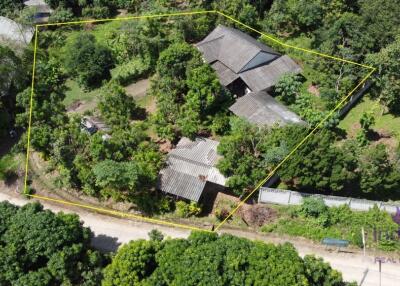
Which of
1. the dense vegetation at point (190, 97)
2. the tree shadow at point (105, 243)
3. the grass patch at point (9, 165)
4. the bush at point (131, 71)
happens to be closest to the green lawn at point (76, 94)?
the dense vegetation at point (190, 97)

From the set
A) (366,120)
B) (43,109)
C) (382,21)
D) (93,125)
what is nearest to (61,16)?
(43,109)

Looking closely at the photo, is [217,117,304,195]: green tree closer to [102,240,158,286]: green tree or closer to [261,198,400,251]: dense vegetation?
[261,198,400,251]: dense vegetation

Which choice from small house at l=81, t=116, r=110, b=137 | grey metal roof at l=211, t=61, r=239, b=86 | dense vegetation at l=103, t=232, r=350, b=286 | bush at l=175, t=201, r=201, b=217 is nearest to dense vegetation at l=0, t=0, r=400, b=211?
small house at l=81, t=116, r=110, b=137

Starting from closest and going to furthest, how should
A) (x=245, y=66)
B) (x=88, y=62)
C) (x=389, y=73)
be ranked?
(x=389, y=73)
(x=245, y=66)
(x=88, y=62)

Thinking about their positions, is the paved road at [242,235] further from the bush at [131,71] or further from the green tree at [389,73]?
the bush at [131,71]

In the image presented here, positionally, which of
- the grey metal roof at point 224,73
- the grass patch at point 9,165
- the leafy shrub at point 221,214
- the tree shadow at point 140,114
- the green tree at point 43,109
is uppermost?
the grey metal roof at point 224,73

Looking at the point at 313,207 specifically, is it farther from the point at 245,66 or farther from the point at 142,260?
the point at 245,66

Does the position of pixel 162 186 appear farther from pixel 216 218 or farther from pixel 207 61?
pixel 207 61
